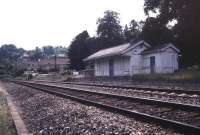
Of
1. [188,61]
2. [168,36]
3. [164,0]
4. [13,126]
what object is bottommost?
[13,126]

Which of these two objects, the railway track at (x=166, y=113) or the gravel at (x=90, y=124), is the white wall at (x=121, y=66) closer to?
the railway track at (x=166, y=113)

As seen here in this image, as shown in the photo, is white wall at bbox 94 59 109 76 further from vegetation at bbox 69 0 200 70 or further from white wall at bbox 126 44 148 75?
vegetation at bbox 69 0 200 70

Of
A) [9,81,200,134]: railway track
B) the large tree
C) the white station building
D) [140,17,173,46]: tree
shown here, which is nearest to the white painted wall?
the white station building

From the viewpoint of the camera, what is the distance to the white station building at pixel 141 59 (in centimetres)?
3828

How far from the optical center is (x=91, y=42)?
91.1 m

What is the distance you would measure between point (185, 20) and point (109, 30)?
199ft

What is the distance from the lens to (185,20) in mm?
40750

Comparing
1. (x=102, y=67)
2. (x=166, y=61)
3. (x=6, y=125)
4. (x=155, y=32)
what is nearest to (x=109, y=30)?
(x=155, y=32)

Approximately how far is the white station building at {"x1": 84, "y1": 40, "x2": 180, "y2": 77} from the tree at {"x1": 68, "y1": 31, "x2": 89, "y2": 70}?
37.7 metres

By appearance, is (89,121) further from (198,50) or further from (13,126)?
(198,50)

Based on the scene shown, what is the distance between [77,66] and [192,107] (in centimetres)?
7601

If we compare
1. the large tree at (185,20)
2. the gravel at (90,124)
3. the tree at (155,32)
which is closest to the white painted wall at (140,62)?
the large tree at (185,20)

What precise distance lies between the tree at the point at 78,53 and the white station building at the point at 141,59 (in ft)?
124

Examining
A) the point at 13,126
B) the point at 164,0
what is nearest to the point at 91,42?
the point at 164,0
